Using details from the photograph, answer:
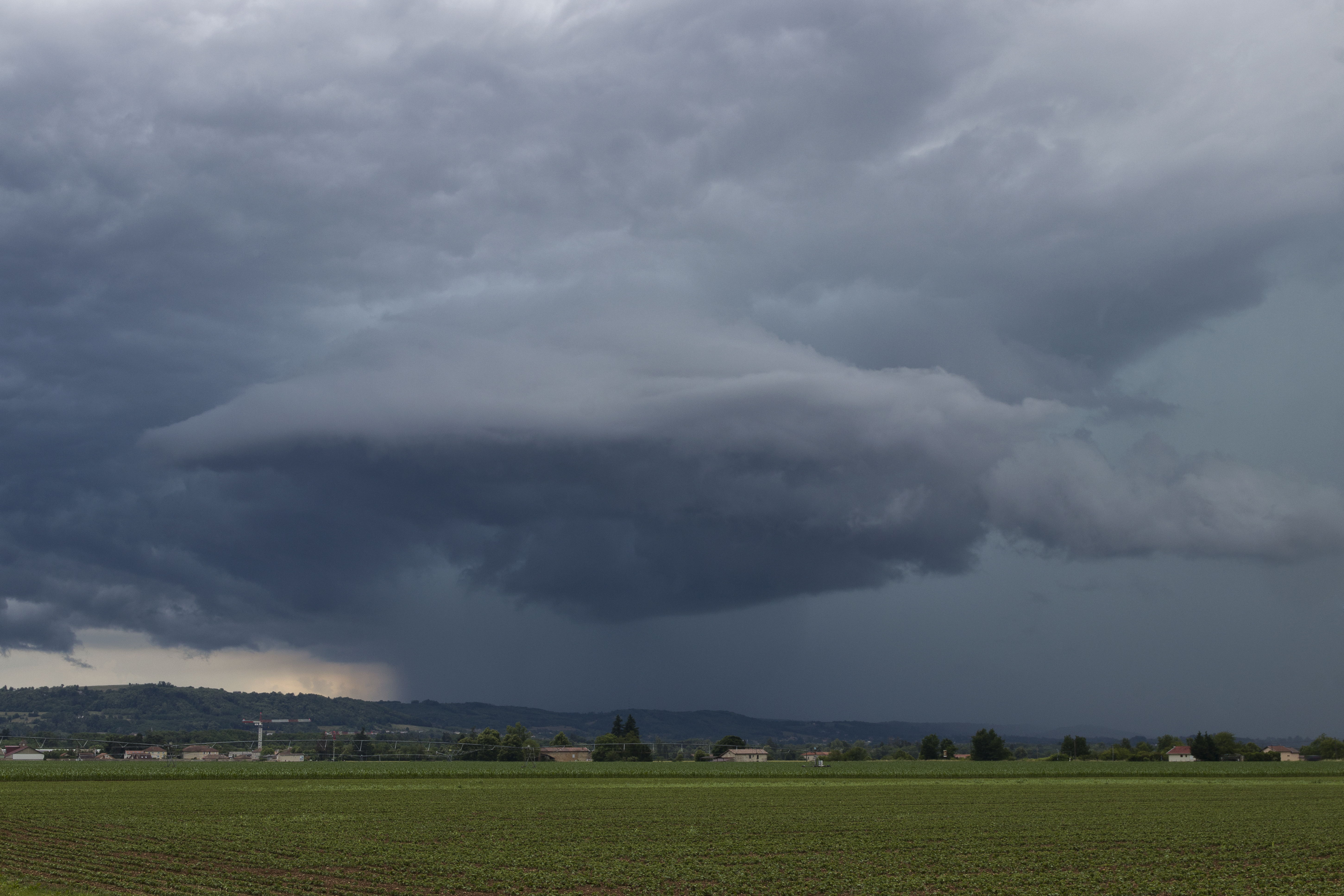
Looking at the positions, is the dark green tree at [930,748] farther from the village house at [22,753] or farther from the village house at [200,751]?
the village house at [22,753]

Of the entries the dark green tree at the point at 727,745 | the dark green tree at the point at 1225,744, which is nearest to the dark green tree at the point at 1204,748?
the dark green tree at the point at 1225,744

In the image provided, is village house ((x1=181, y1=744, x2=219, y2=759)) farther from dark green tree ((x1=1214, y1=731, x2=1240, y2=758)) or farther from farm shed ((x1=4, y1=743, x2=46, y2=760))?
dark green tree ((x1=1214, y1=731, x2=1240, y2=758))

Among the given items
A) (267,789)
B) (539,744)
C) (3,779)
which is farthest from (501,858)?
(539,744)

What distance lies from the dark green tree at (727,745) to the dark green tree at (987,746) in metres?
38.4

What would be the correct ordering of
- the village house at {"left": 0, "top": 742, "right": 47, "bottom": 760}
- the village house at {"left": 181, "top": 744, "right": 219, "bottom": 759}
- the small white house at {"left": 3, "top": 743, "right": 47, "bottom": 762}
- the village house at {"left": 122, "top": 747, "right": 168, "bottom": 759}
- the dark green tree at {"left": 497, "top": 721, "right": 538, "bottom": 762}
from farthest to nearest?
the village house at {"left": 181, "top": 744, "right": 219, "bottom": 759}
the dark green tree at {"left": 497, "top": 721, "right": 538, "bottom": 762}
the village house at {"left": 122, "top": 747, "right": 168, "bottom": 759}
the village house at {"left": 0, "top": 742, "right": 47, "bottom": 760}
the small white house at {"left": 3, "top": 743, "right": 47, "bottom": 762}

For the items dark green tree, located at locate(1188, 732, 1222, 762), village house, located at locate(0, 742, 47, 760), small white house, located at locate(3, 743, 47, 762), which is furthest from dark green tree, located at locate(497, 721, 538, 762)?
dark green tree, located at locate(1188, 732, 1222, 762)

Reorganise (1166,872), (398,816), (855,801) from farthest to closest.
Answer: (855,801)
(398,816)
(1166,872)

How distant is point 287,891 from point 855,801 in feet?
125

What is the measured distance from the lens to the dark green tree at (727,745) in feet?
474

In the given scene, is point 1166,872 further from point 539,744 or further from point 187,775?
point 539,744

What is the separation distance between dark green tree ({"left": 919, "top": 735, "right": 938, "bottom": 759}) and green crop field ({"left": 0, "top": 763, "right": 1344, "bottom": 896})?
103112 millimetres

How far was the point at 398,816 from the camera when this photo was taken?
4462 cm

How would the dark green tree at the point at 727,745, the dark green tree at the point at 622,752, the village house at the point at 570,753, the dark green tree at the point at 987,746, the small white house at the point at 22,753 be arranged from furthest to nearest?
1. the dark green tree at the point at 987,746
2. the dark green tree at the point at 727,745
3. the village house at the point at 570,753
4. the dark green tree at the point at 622,752
5. the small white house at the point at 22,753

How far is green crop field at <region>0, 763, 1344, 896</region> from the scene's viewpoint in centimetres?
2600
